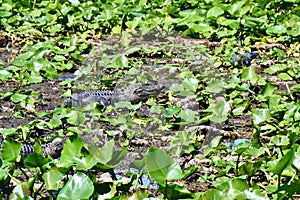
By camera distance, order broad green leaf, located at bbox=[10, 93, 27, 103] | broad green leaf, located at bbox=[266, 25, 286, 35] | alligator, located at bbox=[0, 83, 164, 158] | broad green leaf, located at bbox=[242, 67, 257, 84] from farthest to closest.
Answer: broad green leaf, located at bbox=[266, 25, 286, 35], alligator, located at bbox=[0, 83, 164, 158], broad green leaf, located at bbox=[10, 93, 27, 103], broad green leaf, located at bbox=[242, 67, 257, 84]

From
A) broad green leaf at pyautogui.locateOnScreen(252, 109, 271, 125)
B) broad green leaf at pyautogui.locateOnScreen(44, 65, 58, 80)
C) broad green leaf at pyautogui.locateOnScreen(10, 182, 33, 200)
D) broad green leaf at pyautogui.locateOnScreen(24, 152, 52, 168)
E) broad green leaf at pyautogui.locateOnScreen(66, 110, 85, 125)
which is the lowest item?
broad green leaf at pyautogui.locateOnScreen(44, 65, 58, 80)

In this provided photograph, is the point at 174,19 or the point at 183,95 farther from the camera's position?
the point at 174,19

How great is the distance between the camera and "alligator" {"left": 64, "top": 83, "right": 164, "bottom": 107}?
14.3ft

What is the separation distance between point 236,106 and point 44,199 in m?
1.81

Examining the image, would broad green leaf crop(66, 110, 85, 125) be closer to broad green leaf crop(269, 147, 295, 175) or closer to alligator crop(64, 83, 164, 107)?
alligator crop(64, 83, 164, 107)

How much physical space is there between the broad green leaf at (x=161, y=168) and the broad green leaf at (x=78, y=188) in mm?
204

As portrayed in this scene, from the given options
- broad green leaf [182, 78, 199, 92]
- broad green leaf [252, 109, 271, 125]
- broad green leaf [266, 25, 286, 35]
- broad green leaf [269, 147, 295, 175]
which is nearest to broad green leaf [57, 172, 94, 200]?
broad green leaf [269, 147, 295, 175]

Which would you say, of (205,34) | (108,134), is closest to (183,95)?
(108,134)

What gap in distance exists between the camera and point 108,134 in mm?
3738

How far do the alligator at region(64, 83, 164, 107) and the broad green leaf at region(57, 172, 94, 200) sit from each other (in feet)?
6.82

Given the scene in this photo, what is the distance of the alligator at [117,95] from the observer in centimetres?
436

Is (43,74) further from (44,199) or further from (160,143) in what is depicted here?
(44,199)

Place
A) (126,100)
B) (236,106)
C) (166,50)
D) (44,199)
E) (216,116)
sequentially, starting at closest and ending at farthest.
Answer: (44,199) → (216,116) → (236,106) → (126,100) → (166,50)

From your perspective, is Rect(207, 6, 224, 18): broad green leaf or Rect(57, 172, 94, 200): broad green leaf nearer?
Rect(57, 172, 94, 200): broad green leaf
